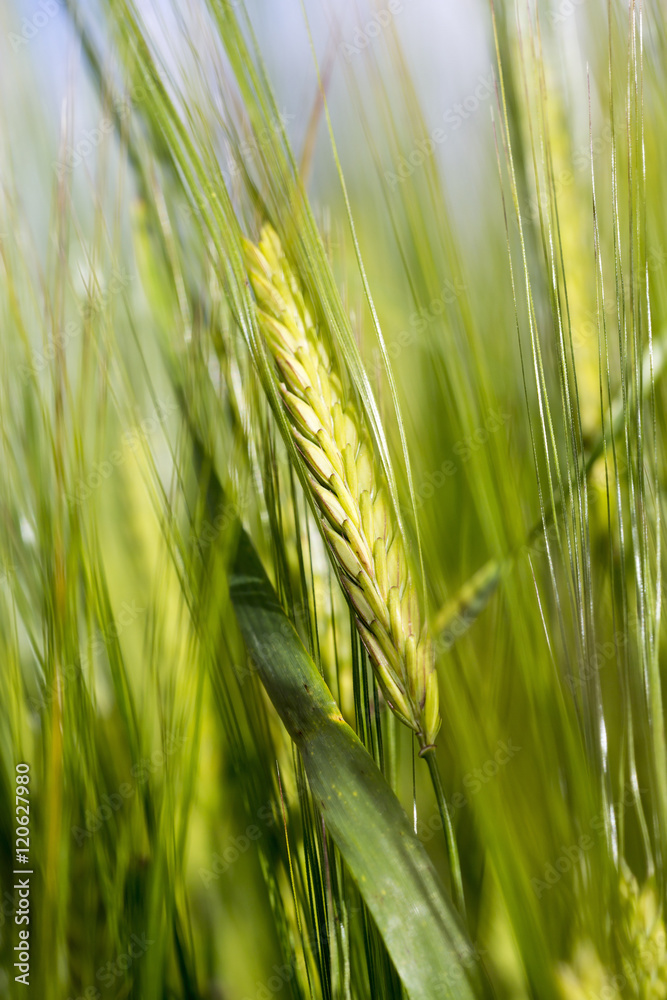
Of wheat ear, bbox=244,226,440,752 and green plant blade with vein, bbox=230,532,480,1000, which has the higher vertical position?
wheat ear, bbox=244,226,440,752

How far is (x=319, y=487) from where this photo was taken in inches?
15.3

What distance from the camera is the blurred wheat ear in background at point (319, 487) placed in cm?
43

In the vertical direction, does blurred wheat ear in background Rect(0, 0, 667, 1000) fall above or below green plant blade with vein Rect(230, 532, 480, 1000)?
above

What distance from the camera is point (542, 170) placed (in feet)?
1.74

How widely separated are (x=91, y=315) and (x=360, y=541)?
0.34m

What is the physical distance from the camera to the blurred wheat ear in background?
43cm

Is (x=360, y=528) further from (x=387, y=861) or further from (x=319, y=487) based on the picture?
(x=387, y=861)

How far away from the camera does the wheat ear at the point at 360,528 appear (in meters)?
0.38

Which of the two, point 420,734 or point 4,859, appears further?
point 4,859

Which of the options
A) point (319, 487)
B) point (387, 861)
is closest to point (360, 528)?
point (319, 487)

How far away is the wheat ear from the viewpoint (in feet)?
1.25

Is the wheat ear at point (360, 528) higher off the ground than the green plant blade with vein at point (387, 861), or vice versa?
the wheat ear at point (360, 528)

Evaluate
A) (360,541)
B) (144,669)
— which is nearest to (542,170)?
(360,541)

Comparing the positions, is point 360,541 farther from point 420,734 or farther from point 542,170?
point 542,170
